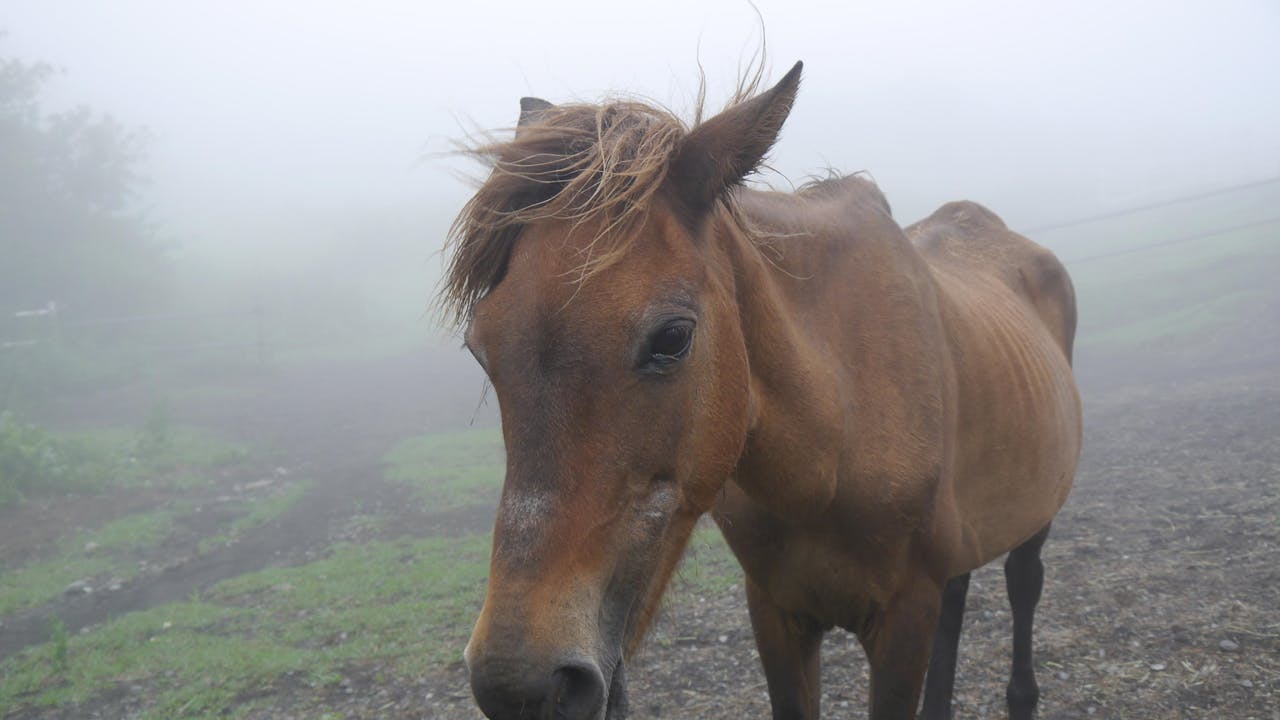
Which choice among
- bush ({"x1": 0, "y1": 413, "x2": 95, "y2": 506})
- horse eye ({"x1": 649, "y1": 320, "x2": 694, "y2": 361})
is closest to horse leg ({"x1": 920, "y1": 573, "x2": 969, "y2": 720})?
horse eye ({"x1": 649, "y1": 320, "x2": 694, "y2": 361})

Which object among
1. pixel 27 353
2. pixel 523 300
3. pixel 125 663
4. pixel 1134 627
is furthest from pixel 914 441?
pixel 27 353

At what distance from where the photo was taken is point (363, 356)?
21703mm

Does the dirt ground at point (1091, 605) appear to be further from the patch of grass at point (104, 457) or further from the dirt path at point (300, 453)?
the patch of grass at point (104, 457)

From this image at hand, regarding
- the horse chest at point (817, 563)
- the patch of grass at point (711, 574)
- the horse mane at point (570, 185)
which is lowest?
the patch of grass at point (711, 574)

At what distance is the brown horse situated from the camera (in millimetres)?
1550

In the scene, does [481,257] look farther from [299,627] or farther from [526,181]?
[299,627]

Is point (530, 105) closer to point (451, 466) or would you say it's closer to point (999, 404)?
point (999, 404)

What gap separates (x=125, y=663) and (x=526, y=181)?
5426mm

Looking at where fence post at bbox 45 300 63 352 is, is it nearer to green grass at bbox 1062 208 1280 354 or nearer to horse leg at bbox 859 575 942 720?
horse leg at bbox 859 575 942 720

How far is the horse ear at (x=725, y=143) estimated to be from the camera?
1900 mm

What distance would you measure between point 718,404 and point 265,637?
5.31 m

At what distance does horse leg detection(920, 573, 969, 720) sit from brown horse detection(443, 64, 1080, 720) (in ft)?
2.61

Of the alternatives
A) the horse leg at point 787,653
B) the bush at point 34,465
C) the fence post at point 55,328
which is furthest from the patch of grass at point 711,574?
the fence post at point 55,328

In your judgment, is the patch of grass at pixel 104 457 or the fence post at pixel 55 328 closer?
the patch of grass at pixel 104 457
